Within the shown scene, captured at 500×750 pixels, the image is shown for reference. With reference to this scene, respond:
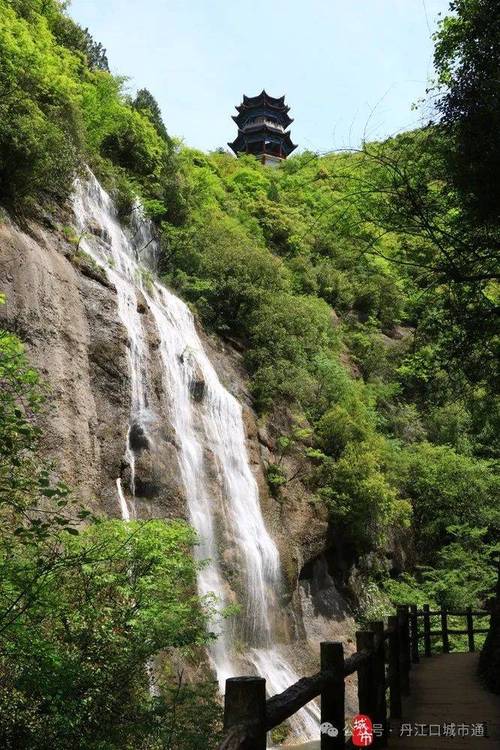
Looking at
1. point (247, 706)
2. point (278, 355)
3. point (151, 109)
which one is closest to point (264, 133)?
point (151, 109)

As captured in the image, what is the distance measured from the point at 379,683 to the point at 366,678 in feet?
1.72

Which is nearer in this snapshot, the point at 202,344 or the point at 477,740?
the point at 477,740

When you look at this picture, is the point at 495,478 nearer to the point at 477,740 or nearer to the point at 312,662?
the point at 312,662

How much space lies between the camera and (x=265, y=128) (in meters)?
56.8

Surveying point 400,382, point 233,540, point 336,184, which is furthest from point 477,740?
point 400,382

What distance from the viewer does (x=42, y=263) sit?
11547 millimetres

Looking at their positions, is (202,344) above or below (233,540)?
above

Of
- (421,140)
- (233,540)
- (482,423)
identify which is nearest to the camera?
(421,140)

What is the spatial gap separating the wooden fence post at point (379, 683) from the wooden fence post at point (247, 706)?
2713 millimetres

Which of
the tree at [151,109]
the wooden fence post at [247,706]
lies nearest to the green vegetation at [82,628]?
the wooden fence post at [247,706]

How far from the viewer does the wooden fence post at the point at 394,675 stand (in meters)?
5.67

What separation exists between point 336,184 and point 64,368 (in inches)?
306

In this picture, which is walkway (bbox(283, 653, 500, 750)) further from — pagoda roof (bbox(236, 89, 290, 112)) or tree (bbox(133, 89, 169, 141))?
pagoda roof (bbox(236, 89, 290, 112))

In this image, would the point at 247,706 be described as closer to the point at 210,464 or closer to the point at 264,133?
the point at 210,464
